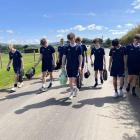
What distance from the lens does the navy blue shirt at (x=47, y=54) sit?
549 inches

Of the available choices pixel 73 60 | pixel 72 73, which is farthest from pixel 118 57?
pixel 72 73

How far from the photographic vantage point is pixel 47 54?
1401 cm

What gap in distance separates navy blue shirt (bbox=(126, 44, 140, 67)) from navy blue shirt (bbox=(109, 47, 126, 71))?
6.2 inches

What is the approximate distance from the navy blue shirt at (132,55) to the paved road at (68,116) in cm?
117

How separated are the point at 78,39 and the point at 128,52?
259 centimetres

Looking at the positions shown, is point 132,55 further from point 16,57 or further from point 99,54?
point 16,57

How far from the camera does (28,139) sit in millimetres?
7441

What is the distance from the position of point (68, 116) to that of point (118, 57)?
349cm

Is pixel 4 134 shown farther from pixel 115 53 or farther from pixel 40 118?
pixel 115 53

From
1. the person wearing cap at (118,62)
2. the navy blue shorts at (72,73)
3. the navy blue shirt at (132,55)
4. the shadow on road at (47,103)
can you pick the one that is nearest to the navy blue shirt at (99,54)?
the person wearing cap at (118,62)

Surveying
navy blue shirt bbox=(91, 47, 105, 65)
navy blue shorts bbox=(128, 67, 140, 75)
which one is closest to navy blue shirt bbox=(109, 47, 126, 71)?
navy blue shorts bbox=(128, 67, 140, 75)

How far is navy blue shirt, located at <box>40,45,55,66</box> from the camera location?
13946 millimetres

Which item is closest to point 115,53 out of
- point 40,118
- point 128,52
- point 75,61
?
point 128,52

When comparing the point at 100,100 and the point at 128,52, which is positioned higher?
the point at 128,52
